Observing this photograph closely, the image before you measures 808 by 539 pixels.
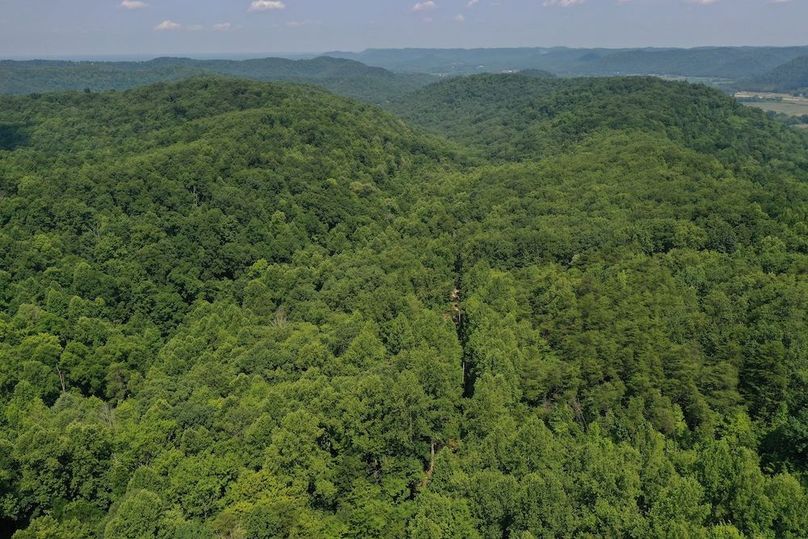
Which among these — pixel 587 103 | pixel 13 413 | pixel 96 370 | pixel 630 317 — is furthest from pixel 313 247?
pixel 587 103

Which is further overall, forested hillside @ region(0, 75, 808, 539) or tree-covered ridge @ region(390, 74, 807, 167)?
tree-covered ridge @ region(390, 74, 807, 167)

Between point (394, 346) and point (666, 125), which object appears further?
point (666, 125)

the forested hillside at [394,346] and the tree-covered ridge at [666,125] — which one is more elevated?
the tree-covered ridge at [666,125]

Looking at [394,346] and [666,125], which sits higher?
[666,125]

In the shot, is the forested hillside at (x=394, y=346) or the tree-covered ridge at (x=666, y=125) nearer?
the forested hillside at (x=394, y=346)

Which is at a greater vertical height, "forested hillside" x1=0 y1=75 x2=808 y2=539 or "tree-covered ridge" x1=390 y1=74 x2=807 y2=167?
"tree-covered ridge" x1=390 y1=74 x2=807 y2=167

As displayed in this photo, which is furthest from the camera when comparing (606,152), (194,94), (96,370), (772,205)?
(194,94)

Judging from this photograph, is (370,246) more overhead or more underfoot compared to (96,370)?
more overhead

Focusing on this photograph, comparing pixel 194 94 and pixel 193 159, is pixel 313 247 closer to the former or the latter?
pixel 193 159
